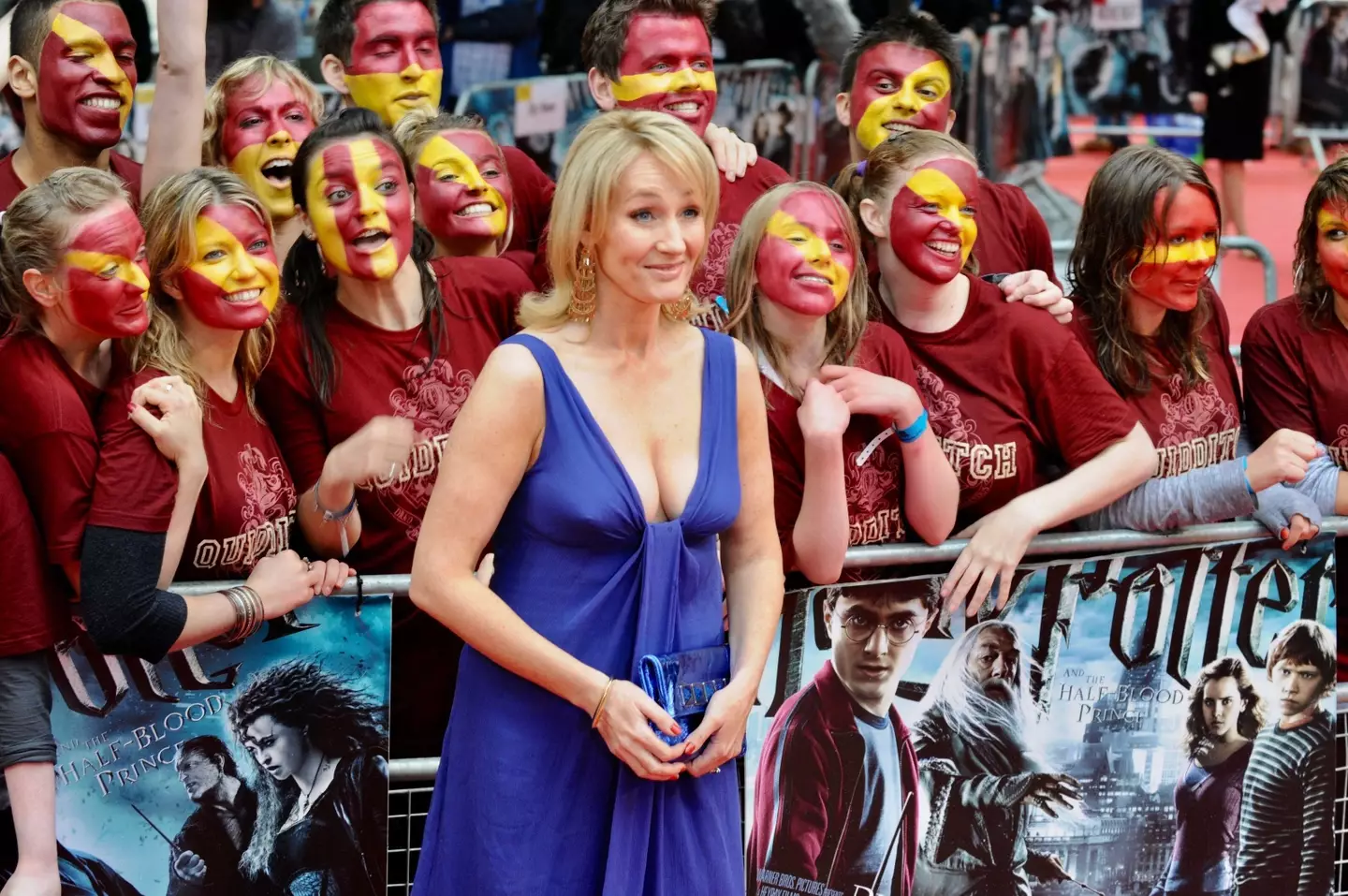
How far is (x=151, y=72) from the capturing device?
26.3ft

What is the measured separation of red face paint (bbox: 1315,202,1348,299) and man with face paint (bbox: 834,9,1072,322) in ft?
2.10

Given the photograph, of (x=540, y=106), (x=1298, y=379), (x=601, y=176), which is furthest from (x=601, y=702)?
(x=540, y=106)

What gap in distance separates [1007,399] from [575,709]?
A: 4.75ft

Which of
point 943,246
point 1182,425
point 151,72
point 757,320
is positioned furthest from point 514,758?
point 151,72

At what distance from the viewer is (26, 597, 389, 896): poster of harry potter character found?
336 cm

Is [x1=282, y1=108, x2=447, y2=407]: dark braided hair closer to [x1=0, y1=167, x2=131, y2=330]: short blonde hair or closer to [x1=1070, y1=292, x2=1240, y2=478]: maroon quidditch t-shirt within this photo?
[x1=0, y1=167, x2=131, y2=330]: short blonde hair

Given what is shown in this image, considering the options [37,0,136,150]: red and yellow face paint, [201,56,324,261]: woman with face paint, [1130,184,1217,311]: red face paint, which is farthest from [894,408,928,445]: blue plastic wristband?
[37,0,136,150]: red and yellow face paint

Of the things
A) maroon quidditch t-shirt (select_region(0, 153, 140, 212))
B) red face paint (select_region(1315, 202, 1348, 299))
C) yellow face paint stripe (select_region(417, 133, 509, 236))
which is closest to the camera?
maroon quidditch t-shirt (select_region(0, 153, 140, 212))

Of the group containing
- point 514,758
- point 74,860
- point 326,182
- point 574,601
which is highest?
point 326,182

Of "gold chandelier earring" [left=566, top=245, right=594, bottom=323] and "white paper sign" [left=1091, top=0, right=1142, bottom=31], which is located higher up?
"white paper sign" [left=1091, top=0, right=1142, bottom=31]

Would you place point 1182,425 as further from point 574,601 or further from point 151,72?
point 151,72

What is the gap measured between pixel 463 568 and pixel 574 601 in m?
0.18

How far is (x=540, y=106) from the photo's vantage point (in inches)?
322

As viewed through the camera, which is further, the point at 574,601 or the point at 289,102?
the point at 289,102
